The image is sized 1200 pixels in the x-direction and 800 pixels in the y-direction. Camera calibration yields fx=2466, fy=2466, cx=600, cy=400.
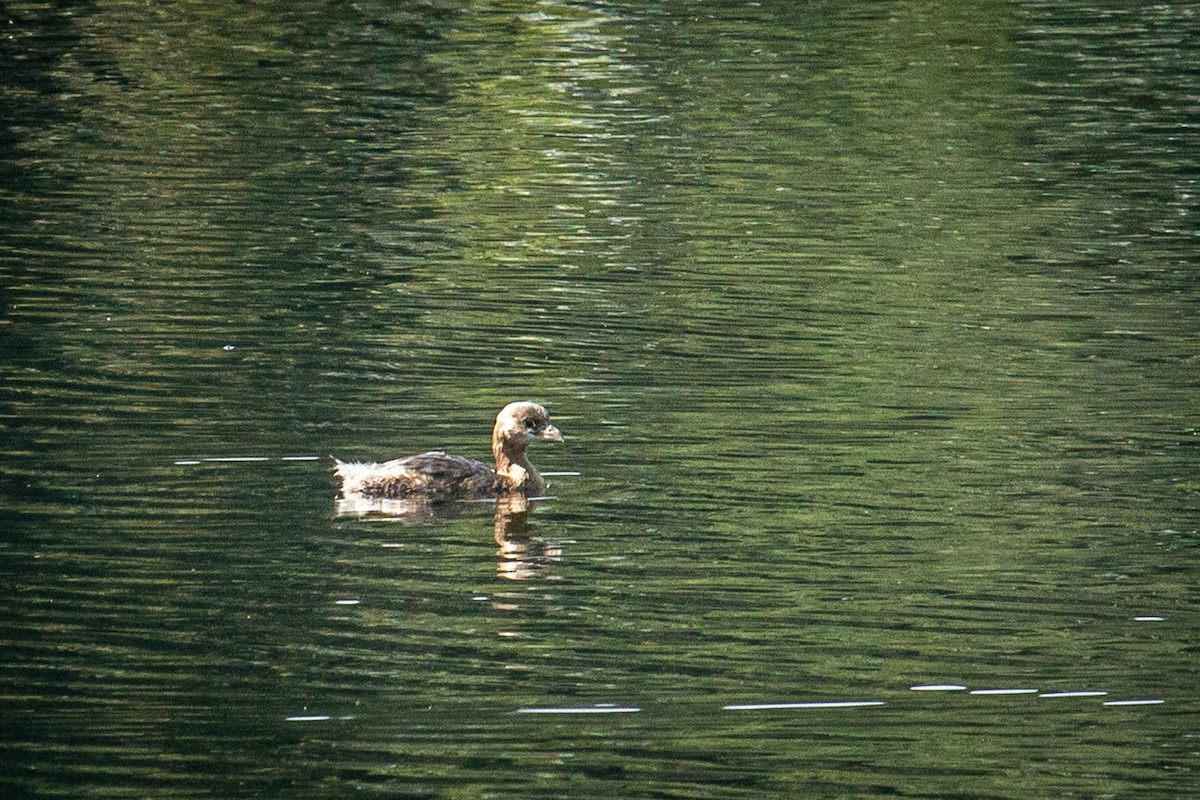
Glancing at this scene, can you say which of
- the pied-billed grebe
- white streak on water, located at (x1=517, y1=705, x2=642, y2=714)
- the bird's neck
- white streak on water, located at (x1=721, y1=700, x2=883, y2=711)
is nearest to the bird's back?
the pied-billed grebe

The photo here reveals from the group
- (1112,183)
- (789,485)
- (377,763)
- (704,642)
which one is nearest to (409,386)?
(789,485)

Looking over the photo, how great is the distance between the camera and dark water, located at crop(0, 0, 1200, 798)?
8938 mm

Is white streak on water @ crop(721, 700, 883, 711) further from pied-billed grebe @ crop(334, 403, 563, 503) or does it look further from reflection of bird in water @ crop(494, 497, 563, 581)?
pied-billed grebe @ crop(334, 403, 563, 503)

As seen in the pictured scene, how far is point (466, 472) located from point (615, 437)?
1139 mm

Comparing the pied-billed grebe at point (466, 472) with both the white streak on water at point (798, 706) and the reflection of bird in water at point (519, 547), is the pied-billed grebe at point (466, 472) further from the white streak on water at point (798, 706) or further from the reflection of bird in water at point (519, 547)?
the white streak on water at point (798, 706)

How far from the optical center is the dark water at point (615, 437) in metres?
8.94

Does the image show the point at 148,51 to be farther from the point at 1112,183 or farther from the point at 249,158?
the point at 1112,183

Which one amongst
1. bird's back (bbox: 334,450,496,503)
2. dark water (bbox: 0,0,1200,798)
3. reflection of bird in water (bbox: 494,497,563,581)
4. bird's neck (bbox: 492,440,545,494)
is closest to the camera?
dark water (bbox: 0,0,1200,798)

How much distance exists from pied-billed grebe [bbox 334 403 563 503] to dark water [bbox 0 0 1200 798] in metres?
0.20

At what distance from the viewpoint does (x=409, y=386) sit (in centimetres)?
1451

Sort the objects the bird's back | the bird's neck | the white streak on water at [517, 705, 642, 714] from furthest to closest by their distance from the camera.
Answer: the bird's neck → the bird's back → the white streak on water at [517, 705, 642, 714]

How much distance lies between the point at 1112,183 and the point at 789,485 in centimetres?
1099

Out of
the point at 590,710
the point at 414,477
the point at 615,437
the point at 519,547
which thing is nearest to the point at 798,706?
the point at 590,710

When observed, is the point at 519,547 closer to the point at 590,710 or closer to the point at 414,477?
the point at 414,477
